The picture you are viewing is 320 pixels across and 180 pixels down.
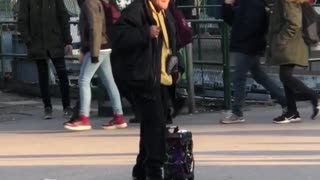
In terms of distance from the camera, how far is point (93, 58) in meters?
8.33

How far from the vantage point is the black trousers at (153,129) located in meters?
5.68

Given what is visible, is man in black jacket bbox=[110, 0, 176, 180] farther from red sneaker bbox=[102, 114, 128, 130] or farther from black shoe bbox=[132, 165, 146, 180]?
red sneaker bbox=[102, 114, 128, 130]

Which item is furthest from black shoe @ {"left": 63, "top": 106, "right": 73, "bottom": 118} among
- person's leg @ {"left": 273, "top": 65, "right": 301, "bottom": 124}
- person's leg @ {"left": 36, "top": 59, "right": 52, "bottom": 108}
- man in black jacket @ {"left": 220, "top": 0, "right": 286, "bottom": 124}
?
person's leg @ {"left": 273, "top": 65, "right": 301, "bottom": 124}

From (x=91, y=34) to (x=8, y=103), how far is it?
3662 mm

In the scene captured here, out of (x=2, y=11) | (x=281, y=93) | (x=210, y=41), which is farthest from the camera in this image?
(x=2, y=11)

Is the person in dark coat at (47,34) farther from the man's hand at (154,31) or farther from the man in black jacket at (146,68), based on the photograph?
the man's hand at (154,31)

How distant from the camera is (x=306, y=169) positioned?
21.2 feet

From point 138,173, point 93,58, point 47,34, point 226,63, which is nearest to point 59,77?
point 47,34

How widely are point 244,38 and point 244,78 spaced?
473 millimetres

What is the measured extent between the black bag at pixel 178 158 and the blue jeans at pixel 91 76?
2848mm

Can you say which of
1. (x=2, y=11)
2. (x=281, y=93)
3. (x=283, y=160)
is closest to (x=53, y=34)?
(x=281, y=93)

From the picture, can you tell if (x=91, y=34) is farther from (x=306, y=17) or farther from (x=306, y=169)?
(x=306, y=169)

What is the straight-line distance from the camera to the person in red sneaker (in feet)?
27.3

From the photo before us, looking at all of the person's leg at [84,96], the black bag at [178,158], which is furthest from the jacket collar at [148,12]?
the person's leg at [84,96]
